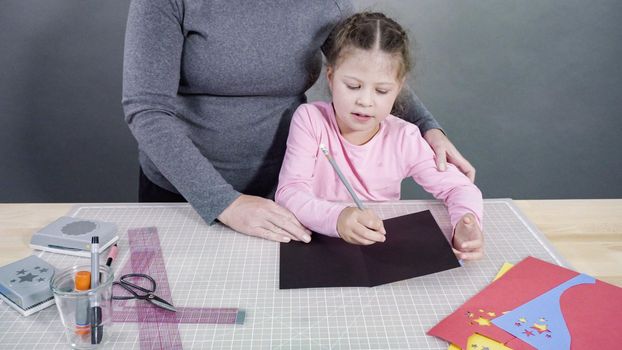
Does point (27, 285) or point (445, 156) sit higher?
point (445, 156)

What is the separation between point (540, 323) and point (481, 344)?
0.34 ft

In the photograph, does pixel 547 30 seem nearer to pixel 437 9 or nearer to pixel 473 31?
pixel 473 31

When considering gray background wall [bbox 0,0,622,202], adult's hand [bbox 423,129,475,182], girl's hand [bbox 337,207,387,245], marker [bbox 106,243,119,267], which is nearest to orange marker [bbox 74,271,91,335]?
Answer: marker [bbox 106,243,119,267]

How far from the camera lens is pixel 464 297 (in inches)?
34.6

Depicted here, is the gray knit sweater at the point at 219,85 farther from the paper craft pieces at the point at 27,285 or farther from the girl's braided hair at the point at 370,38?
the paper craft pieces at the point at 27,285

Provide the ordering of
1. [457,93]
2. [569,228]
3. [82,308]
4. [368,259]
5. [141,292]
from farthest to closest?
[457,93], [569,228], [368,259], [141,292], [82,308]

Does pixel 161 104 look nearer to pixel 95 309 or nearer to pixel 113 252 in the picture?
pixel 113 252

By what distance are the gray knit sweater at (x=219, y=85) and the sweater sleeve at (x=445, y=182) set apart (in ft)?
0.34

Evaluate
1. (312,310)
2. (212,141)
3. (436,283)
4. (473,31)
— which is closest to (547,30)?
(473,31)

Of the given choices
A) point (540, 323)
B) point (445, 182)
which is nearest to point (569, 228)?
point (445, 182)

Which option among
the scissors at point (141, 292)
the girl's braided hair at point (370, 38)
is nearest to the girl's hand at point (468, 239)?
the girl's braided hair at point (370, 38)

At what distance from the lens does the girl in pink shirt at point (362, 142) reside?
1.14 metres

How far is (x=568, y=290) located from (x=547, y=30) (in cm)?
166

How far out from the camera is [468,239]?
3.33 feet
